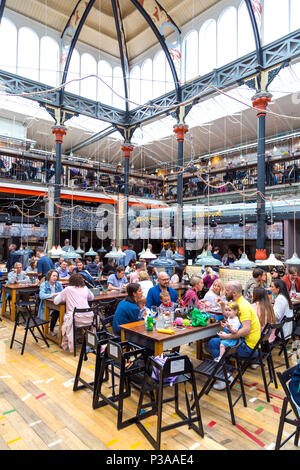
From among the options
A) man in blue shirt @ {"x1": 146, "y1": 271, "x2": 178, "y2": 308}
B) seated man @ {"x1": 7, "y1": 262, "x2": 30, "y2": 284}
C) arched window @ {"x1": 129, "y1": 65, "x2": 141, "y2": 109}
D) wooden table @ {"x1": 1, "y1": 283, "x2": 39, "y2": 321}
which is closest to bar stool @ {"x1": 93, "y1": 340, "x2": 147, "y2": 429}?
man in blue shirt @ {"x1": 146, "y1": 271, "x2": 178, "y2": 308}

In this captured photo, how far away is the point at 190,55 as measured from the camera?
12883 millimetres

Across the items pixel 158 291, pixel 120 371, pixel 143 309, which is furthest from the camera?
pixel 158 291

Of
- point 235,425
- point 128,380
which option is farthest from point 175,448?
point 128,380

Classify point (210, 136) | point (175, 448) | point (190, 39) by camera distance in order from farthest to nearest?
point (210, 136) → point (190, 39) → point (175, 448)

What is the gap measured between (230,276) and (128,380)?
6.91 meters

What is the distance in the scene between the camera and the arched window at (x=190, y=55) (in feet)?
41.8

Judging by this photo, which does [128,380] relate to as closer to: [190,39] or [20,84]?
[20,84]

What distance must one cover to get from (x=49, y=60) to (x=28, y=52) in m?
0.88

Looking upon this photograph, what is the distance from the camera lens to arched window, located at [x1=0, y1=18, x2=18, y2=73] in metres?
12.4

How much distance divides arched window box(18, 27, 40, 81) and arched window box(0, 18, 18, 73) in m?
0.23

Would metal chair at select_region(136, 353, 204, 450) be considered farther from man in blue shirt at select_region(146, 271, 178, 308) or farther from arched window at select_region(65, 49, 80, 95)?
arched window at select_region(65, 49, 80, 95)

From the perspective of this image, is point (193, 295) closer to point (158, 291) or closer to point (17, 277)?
point (158, 291)

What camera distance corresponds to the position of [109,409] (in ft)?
10.3

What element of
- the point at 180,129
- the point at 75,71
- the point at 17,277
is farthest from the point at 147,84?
the point at 17,277
